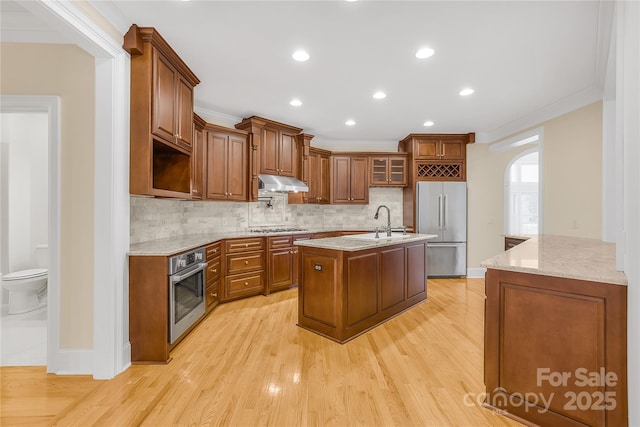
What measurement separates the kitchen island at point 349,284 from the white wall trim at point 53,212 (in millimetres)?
1988

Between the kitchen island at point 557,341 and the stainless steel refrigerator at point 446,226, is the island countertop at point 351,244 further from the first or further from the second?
the stainless steel refrigerator at point 446,226

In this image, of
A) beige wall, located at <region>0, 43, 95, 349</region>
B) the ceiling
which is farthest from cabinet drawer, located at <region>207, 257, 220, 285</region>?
the ceiling

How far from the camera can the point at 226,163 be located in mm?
4113

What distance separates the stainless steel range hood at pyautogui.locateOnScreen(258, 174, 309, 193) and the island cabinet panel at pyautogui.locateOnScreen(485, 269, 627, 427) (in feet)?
10.4

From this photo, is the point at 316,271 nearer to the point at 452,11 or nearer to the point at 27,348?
the point at 452,11

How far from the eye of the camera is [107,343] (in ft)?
6.92

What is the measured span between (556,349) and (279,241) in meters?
3.40

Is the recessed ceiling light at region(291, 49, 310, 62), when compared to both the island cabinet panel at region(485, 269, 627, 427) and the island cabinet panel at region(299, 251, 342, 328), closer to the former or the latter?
the island cabinet panel at region(299, 251, 342, 328)

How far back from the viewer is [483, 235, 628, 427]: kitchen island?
4.57ft

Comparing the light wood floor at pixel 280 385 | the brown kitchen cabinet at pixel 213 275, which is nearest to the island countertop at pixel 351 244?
the light wood floor at pixel 280 385

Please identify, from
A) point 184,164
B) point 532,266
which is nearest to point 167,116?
point 184,164

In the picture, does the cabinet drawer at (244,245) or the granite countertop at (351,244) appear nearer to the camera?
the granite countertop at (351,244)

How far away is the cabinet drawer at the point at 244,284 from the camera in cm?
382

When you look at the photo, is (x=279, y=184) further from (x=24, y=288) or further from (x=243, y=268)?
(x=24, y=288)
